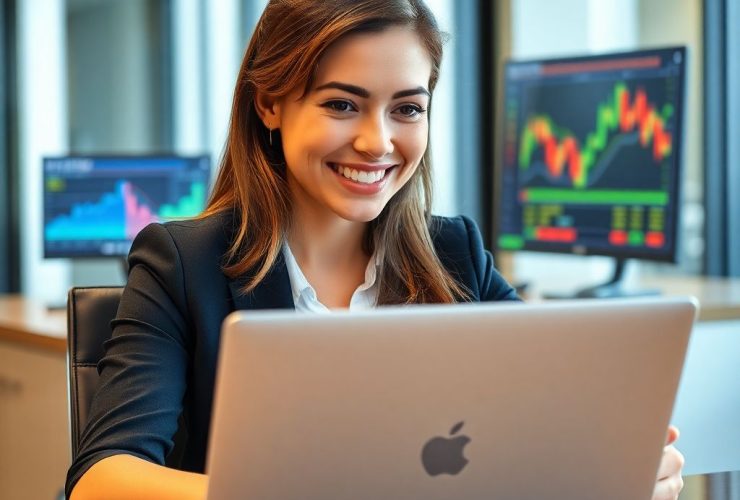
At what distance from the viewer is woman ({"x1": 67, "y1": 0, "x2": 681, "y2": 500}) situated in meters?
1.29

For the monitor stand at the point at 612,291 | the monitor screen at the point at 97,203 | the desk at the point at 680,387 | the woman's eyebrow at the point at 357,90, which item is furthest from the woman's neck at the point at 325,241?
the monitor screen at the point at 97,203

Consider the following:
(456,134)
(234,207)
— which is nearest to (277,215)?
(234,207)

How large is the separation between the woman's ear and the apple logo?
2.33ft

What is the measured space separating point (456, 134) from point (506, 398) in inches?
110

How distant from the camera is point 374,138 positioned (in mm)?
1354

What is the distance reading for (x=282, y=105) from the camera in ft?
4.75

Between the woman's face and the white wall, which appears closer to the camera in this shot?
the woman's face

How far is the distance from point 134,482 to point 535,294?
1.70m

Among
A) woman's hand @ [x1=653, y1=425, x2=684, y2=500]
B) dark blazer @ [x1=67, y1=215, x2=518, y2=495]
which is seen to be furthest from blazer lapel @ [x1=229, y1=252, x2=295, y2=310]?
woman's hand @ [x1=653, y1=425, x2=684, y2=500]

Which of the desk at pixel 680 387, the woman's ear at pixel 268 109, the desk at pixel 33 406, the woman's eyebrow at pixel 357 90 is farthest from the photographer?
the desk at pixel 33 406

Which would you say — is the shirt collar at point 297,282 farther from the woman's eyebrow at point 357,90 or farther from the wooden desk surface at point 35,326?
the wooden desk surface at point 35,326

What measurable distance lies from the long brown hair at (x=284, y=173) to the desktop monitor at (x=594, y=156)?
3.09 feet

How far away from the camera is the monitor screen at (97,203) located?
3.10 m

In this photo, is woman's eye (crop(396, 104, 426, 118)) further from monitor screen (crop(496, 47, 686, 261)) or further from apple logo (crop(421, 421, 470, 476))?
monitor screen (crop(496, 47, 686, 261))
